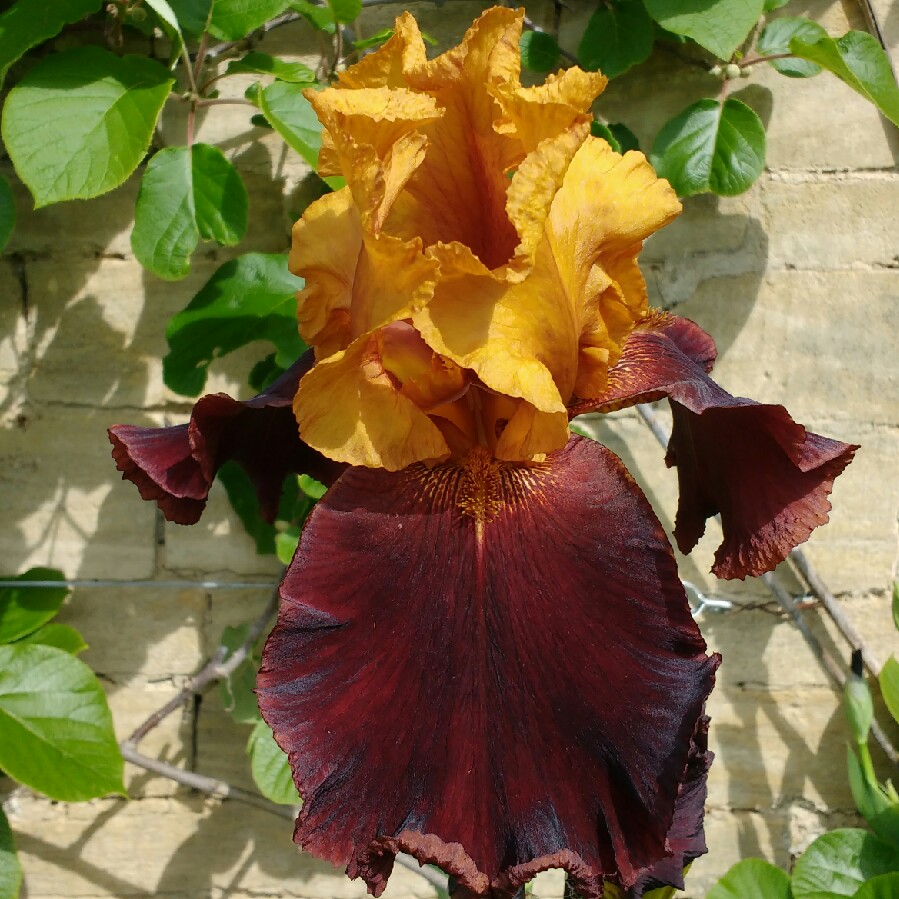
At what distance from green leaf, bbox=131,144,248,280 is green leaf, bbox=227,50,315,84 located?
15 centimetres

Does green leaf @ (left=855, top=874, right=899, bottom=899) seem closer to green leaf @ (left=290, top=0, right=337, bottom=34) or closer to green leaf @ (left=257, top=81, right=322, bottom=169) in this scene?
green leaf @ (left=257, top=81, right=322, bottom=169)

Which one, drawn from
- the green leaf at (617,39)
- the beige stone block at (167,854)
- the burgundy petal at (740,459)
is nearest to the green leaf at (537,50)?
the green leaf at (617,39)

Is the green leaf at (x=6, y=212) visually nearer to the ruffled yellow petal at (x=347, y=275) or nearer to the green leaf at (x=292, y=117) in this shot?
the green leaf at (x=292, y=117)

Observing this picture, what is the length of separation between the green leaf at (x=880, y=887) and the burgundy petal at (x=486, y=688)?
3.66ft

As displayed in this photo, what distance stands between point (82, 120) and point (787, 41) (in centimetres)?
119

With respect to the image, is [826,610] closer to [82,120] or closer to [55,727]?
[55,727]

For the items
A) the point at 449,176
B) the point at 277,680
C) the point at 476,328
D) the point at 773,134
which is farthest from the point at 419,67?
the point at 773,134

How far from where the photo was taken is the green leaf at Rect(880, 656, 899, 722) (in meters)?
1.61

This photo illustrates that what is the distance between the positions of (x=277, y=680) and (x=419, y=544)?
0.15m

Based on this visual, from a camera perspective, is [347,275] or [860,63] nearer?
[347,275]

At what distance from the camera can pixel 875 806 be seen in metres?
1.61

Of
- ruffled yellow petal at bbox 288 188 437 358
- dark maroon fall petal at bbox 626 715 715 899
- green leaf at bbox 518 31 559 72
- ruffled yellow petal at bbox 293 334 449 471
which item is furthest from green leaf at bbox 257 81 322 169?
dark maroon fall petal at bbox 626 715 715 899

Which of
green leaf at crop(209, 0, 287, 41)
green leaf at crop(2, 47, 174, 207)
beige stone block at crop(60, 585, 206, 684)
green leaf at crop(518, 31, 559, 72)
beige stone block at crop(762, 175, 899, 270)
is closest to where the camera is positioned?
green leaf at crop(2, 47, 174, 207)

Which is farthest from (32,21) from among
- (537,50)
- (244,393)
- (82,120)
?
(537,50)
